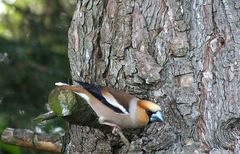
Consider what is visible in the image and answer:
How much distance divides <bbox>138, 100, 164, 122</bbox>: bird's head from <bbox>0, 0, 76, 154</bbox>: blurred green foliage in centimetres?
184

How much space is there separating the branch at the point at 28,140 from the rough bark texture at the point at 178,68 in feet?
1.34

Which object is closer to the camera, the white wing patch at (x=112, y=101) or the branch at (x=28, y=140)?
the white wing patch at (x=112, y=101)

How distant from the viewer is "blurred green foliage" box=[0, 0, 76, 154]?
17.1 feet

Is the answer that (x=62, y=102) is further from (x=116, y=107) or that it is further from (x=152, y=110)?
(x=152, y=110)

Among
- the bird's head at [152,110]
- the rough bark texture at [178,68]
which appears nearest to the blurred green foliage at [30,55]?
the rough bark texture at [178,68]

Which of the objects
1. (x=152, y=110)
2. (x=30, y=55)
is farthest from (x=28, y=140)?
(x=30, y=55)

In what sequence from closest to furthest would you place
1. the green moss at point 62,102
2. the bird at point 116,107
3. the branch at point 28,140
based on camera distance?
the green moss at point 62,102 < the bird at point 116,107 < the branch at point 28,140

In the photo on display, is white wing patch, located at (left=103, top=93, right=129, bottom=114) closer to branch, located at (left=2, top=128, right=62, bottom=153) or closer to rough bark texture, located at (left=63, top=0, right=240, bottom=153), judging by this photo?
rough bark texture, located at (left=63, top=0, right=240, bottom=153)

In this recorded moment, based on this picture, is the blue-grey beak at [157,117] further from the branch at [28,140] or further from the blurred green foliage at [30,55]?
the blurred green foliage at [30,55]

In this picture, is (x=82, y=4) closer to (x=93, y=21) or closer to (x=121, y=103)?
(x=93, y=21)

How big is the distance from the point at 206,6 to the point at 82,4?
27.1 inches

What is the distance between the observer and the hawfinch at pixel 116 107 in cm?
336

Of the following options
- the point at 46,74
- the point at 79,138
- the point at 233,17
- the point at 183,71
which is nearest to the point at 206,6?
the point at 233,17

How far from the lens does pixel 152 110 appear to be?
333 cm
